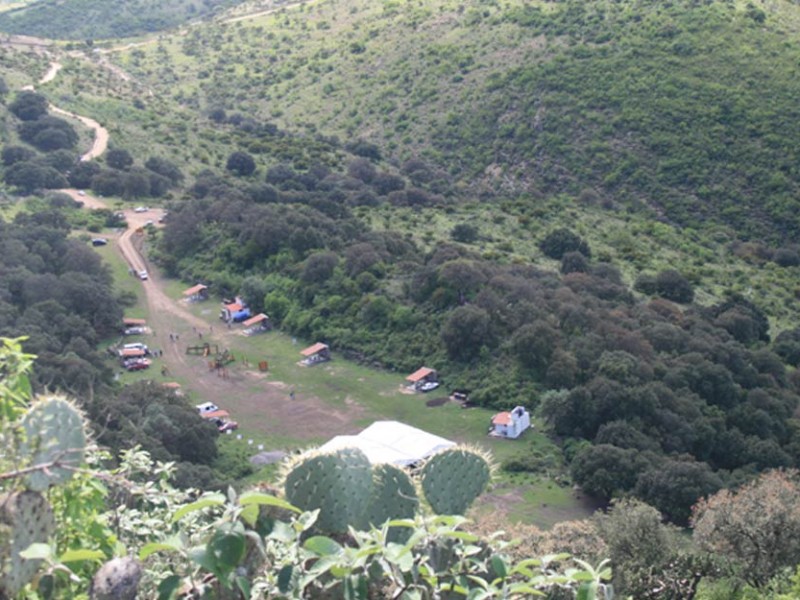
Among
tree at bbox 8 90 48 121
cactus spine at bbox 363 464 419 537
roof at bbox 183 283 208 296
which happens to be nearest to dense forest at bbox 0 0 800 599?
tree at bbox 8 90 48 121

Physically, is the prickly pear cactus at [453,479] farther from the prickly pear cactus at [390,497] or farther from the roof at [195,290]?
the roof at [195,290]

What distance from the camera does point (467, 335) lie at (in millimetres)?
34406

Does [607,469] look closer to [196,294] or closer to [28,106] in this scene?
[196,294]

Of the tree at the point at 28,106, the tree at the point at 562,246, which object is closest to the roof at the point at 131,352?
the tree at the point at 562,246

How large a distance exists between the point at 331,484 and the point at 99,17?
355 ft

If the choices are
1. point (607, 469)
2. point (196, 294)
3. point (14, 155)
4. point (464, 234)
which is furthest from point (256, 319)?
point (14, 155)

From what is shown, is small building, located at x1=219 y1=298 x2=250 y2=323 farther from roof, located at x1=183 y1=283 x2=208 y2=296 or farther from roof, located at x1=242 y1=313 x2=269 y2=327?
roof, located at x1=183 y1=283 x2=208 y2=296

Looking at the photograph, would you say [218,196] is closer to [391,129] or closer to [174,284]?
[174,284]

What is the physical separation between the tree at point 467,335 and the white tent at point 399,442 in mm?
6192

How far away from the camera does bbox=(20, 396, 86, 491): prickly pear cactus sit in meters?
5.04

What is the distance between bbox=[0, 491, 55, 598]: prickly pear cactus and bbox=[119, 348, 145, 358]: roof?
3191 cm

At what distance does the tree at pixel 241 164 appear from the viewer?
5856cm

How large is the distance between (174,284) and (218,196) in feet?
30.6

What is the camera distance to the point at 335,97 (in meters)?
75.3
